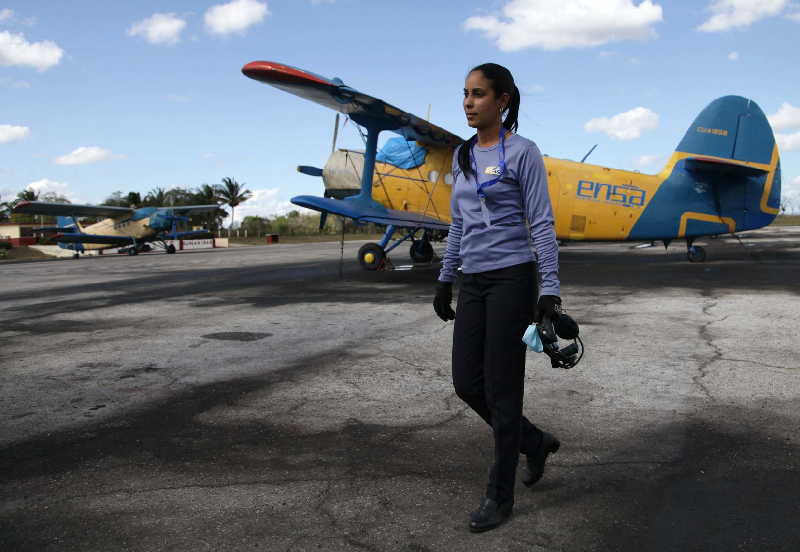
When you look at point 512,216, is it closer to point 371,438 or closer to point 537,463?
point 537,463

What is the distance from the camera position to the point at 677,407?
4.11 m

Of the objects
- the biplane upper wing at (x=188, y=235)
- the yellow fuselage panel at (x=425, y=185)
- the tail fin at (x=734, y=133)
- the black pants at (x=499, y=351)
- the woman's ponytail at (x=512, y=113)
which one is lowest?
the black pants at (x=499, y=351)

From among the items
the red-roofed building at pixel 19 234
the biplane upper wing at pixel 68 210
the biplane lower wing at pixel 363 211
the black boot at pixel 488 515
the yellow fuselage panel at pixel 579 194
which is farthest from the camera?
the red-roofed building at pixel 19 234

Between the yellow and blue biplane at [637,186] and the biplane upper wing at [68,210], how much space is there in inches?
946

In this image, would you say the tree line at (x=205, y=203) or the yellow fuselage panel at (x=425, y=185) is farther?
the tree line at (x=205, y=203)

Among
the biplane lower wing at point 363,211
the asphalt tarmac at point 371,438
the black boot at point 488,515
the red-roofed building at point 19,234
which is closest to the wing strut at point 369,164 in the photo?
the biplane lower wing at point 363,211

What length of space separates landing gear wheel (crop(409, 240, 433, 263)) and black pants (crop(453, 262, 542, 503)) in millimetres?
14047

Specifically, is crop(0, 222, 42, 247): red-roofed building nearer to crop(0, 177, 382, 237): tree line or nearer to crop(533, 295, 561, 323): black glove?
crop(0, 177, 382, 237): tree line

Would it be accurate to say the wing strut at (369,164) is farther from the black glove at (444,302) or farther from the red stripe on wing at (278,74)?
the black glove at (444,302)

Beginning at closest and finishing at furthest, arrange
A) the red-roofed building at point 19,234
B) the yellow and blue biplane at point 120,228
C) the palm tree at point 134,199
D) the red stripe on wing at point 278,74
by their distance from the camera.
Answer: the red stripe on wing at point 278,74, the yellow and blue biplane at point 120,228, the red-roofed building at point 19,234, the palm tree at point 134,199

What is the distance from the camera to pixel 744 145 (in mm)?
15508

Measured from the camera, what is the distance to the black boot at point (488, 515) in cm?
251

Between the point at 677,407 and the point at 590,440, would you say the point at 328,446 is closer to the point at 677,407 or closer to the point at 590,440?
the point at 590,440

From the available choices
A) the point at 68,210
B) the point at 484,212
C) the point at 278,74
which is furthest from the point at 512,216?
the point at 68,210
